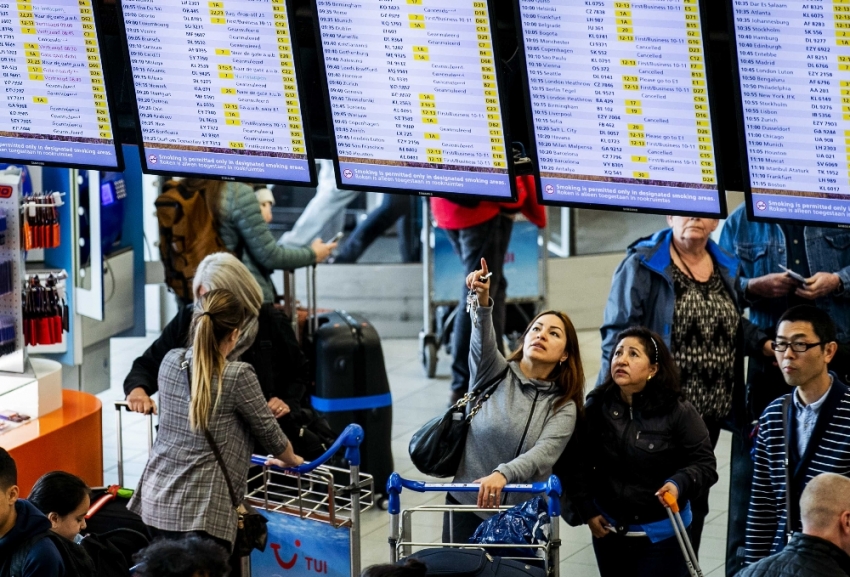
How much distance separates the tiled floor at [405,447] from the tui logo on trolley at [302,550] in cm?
108

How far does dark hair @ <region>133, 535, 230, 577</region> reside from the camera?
3.38 meters

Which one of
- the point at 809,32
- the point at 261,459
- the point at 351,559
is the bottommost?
the point at 351,559

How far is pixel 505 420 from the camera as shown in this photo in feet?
15.9

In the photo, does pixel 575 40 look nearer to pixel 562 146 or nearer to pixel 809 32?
pixel 562 146

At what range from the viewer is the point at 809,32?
3.69 meters

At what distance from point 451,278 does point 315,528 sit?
4947 mm

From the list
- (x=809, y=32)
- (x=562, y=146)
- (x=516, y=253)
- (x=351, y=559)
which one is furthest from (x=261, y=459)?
(x=516, y=253)

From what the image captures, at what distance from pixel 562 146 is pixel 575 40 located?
33cm

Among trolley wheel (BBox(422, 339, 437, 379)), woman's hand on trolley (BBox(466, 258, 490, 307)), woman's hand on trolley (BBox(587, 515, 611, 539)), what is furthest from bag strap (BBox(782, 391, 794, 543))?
trolley wheel (BBox(422, 339, 437, 379))

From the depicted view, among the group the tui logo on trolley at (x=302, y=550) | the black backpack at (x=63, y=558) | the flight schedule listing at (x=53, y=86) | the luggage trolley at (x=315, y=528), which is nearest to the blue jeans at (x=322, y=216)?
the luggage trolley at (x=315, y=528)

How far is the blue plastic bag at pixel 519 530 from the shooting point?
4.52m

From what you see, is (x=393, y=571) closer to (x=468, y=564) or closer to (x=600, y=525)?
(x=468, y=564)

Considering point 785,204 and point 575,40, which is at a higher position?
point 575,40

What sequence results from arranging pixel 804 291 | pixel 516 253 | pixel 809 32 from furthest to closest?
1. pixel 516 253
2. pixel 804 291
3. pixel 809 32
